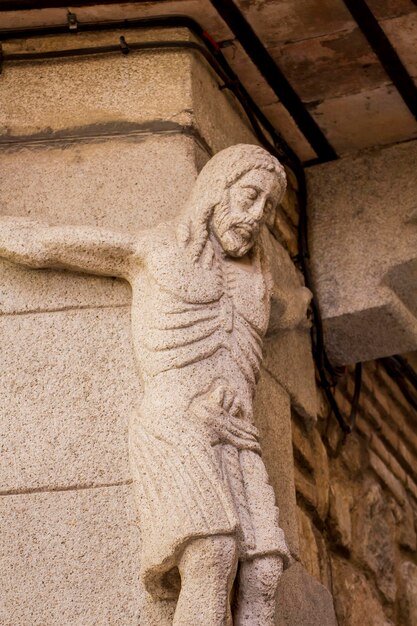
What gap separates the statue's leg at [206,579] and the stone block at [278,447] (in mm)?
693

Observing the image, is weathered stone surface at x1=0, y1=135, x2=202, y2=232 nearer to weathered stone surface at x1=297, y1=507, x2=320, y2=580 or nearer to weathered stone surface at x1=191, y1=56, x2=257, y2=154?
weathered stone surface at x1=191, y1=56, x2=257, y2=154

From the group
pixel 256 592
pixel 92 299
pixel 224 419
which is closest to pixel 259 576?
pixel 256 592

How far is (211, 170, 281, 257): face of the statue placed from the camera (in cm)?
340

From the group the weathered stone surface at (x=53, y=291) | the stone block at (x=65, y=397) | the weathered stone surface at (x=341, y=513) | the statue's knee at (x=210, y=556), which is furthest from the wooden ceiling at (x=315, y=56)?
the statue's knee at (x=210, y=556)

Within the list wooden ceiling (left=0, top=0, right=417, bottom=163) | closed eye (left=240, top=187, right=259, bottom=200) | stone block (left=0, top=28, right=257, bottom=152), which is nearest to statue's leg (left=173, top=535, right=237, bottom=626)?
closed eye (left=240, top=187, right=259, bottom=200)

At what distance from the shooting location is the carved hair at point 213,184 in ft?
11.1

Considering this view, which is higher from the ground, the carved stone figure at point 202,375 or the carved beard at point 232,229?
the carved beard at point 232,229

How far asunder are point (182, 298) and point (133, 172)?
0.61 m

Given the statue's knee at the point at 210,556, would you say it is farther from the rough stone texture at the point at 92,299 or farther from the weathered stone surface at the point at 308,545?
the weathered stone surface at the point at 308,545

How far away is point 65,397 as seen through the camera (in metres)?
3.32

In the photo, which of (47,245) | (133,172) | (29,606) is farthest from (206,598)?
(133,172)

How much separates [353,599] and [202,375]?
5.09 feet

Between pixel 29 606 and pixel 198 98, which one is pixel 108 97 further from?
pixel 29 606

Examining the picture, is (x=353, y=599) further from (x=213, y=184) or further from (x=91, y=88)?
(x=91, y=88)
